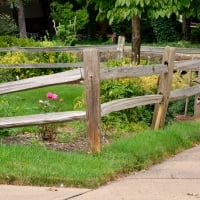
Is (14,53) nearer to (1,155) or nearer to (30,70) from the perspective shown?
(30,70)

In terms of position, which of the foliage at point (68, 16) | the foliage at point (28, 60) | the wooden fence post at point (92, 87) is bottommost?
the foliage at point (68, 16)

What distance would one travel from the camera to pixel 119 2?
12.8 metres

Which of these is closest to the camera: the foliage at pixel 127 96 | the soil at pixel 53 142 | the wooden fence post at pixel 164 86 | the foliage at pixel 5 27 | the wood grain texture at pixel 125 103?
the wood grain texture at pixel 125 103

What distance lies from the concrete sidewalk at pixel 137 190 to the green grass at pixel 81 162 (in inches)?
6.0

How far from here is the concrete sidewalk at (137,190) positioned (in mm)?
6180

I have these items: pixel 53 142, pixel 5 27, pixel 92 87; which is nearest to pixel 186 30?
pixel 5 27

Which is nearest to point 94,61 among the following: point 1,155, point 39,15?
point 1,155

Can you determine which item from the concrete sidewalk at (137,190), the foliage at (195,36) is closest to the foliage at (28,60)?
the concrete sidewalk at (137,190)

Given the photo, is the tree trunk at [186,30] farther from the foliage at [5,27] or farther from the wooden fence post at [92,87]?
the wooden fence post at [92,87]

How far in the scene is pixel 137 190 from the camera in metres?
6.48

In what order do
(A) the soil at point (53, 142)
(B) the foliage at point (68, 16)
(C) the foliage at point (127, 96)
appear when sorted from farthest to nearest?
(B) the foliage at point (68, 16)
(C) the foliage at point (127, 96)
(A) the soil at point (53, 142)

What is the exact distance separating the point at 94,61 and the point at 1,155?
1635mm

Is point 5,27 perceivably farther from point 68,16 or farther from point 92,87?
point 92,87

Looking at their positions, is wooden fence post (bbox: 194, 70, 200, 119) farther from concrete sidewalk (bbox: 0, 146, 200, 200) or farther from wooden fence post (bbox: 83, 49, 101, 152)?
concrete sidewalk (bbox: 0, 146, 200, 200)
